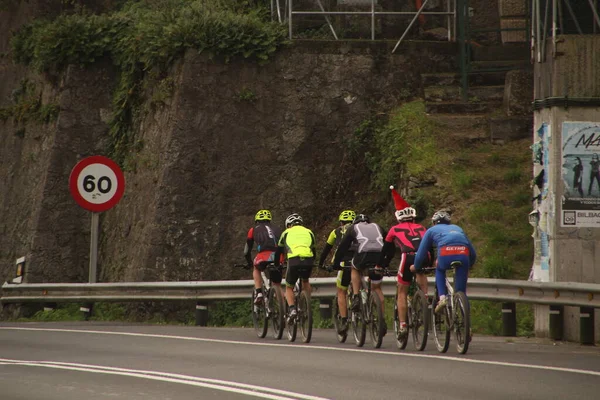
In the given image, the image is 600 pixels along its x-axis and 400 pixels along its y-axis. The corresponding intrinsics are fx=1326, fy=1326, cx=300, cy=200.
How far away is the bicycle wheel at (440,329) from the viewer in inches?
600

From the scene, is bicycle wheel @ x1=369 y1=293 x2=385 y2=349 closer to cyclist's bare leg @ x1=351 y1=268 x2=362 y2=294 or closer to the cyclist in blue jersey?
cyclist's bare leg @ x1=351 y1=268 x2=362 y2=294

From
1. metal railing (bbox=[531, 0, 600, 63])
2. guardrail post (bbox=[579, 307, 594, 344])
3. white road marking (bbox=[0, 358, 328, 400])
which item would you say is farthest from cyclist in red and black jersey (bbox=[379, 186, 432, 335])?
white road marking (bbox=[0, 358, 328, 400])

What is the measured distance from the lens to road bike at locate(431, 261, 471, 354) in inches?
582

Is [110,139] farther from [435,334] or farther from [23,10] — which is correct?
[435,334]

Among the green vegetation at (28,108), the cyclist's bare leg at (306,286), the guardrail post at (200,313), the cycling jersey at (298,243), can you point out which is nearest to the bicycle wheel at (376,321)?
the cyclist's bare leg at (306,286)

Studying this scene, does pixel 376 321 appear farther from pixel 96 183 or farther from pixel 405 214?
pixel 96 183

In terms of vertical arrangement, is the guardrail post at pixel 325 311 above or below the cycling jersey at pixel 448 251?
A: below

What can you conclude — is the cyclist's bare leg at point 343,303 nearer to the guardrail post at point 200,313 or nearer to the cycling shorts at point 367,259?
the cycling shorts at point 367,259

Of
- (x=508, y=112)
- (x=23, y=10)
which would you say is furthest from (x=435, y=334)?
(x=23, y=10)

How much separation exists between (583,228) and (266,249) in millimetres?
4494

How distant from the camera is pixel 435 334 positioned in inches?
613

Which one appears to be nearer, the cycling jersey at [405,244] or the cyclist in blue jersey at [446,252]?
the cyclist in blue jersey at [446,252]

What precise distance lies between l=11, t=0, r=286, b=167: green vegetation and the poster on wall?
7.99 meters

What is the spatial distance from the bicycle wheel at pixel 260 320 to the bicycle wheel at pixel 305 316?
83cm
